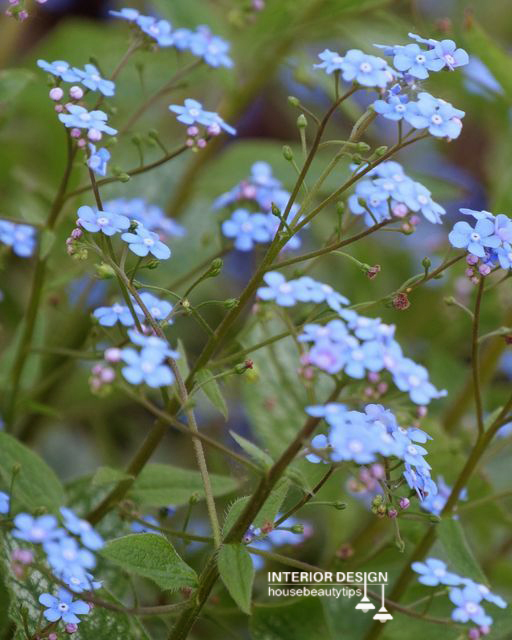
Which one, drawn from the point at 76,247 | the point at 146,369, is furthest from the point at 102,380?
the point at 76,247

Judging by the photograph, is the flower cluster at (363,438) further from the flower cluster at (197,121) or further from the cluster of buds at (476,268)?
the flower cluster at (197,121)

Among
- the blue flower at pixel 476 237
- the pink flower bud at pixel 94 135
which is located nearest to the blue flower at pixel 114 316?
the pink flower bud at pixel 94 135

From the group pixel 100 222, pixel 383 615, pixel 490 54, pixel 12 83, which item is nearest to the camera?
pixel 100 222

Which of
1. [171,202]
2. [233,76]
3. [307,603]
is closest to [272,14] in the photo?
[233,76]

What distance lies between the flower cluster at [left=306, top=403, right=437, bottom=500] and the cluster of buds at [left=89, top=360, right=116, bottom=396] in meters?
0.22

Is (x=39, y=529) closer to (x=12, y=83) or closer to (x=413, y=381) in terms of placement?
(x=413, y=381)

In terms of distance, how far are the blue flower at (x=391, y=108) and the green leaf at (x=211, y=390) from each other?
0.40 m

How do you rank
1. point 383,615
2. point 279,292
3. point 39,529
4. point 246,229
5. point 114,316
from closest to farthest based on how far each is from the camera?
point 39,529, point 279,292, point 114,316, point 383,615, point 246,229

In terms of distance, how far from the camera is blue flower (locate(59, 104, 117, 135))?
126 cm

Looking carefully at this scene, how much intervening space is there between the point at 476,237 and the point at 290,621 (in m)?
0.66

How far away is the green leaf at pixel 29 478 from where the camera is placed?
1403 mm

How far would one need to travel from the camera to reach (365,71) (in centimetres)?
121

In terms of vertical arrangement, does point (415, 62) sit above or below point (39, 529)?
above

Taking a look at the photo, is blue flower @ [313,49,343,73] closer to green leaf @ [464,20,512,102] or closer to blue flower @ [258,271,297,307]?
blue flower @ [258,271,297,307]
